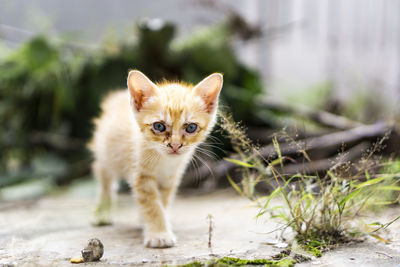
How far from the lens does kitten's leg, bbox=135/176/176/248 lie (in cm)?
153

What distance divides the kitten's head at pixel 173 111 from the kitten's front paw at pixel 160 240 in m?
0.35

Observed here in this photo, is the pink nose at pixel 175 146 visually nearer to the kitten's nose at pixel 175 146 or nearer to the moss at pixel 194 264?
the kitten's nose at pixel 175 146

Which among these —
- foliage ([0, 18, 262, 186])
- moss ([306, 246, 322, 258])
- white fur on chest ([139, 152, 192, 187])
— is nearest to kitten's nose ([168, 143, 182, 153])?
white fur on chest ([139, 152, 192, 187])

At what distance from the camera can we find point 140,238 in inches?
66.8

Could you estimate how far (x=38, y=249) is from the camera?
4.59 ft

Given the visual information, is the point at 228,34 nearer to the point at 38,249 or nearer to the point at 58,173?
the point at 58,173

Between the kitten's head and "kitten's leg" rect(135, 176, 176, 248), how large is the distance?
A: 21 centimetres

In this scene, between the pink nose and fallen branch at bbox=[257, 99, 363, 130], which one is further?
fallen branch at bbox=[257, 99, 363, 130]

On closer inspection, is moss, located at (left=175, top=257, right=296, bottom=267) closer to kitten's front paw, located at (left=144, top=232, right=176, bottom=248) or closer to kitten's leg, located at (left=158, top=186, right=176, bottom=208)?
kitten's front paw, located at (left=144, top=232, right=176, bottom=248)

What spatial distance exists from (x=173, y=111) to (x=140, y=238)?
0.61 metres

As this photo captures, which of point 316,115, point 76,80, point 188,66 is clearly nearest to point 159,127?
point 188,66

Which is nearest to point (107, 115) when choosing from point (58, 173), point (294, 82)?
point (58, 173)

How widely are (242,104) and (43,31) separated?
1943 millimetres

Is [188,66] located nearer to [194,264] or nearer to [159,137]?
[159,137]
